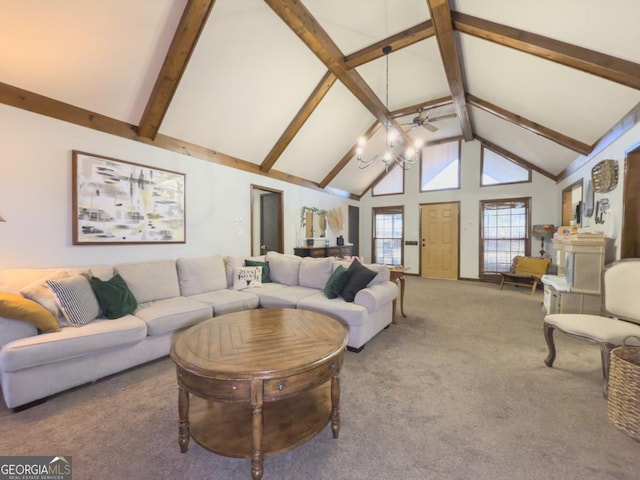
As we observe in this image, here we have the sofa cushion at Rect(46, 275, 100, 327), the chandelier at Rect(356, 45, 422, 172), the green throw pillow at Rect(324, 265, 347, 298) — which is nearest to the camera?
the sofa cushion at Rect(46, 275, 100, 327)

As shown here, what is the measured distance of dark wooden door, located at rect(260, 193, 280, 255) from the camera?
616 centimetres

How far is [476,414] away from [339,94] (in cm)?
474

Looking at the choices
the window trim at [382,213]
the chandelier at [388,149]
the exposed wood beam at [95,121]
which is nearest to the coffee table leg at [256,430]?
the chandelier at [388,149]

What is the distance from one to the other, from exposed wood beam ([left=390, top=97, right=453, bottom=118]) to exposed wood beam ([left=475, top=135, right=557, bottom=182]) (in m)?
2.11

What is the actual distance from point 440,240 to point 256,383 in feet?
23.1

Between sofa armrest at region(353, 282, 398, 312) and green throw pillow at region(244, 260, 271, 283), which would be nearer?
sofa armrest at region(353, 282, 398, 312)

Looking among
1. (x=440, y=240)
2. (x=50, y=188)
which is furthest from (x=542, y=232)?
(x=50, y=188)

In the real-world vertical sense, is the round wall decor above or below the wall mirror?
above

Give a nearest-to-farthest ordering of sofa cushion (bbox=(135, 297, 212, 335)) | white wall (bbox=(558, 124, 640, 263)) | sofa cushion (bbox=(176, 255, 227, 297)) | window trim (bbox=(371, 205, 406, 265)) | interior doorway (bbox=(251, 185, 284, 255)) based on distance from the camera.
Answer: sofa cushion (bbox=(135, 297, 212, 335)) → white wall (bbox=(558, 124, 640, 263)) → sofa cushion (bbox=(176, 255, 227, 297)) → interior doorway (bbox=(251, 185, 284, 255)) → window trim (bbox=(371, 205, 406, 265))

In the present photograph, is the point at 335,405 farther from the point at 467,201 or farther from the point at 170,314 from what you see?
the point at 467,201

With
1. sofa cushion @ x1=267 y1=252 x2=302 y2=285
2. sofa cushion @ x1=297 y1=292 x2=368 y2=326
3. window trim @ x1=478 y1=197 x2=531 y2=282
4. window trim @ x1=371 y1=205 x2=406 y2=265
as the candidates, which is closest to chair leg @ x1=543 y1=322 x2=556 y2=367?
sofa cushion @ x1=297 y1=292 x2=368 y2=326

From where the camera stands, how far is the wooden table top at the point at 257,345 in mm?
1369

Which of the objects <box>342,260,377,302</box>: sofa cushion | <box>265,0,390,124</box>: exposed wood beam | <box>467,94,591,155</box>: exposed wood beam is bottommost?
<box>342,260,377,302</box>: sofa cushion

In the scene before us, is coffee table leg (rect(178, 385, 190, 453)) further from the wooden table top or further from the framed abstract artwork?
the framed abstract artwork
